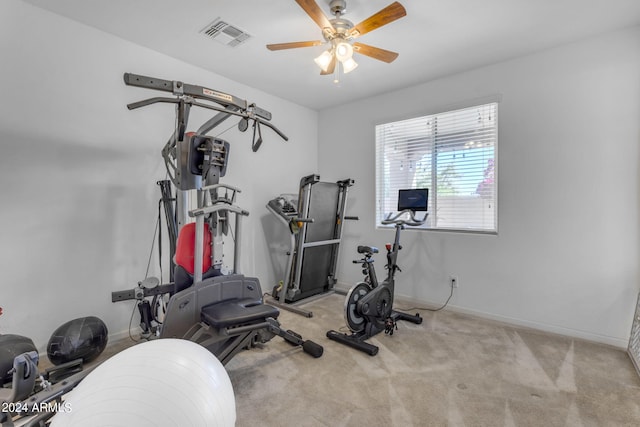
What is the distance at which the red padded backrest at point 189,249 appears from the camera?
7.23ft

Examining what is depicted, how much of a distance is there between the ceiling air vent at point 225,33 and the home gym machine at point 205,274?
725 millimetres

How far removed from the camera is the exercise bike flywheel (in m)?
2.61

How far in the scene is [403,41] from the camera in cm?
270

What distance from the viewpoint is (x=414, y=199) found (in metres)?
3.23

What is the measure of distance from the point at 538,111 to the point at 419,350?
8.40 ft

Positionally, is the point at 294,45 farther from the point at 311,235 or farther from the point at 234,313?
the point at 311,235

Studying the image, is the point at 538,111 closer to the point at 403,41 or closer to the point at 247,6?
the point at 403,41

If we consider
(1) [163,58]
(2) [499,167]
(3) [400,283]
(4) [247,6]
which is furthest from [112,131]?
(2) [499,167]

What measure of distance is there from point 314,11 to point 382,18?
450 millimetres

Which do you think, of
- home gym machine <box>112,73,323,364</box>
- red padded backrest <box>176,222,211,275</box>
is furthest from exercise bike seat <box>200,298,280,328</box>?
red padded backrest <box>176,222,211,275</box>

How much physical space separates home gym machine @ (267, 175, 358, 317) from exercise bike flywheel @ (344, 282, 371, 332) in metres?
0.82

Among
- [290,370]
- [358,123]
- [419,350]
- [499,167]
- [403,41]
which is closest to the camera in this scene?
[290,370]

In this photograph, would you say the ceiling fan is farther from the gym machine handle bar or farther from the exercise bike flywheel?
the exercise bike flywheel

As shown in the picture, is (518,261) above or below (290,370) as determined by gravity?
above
